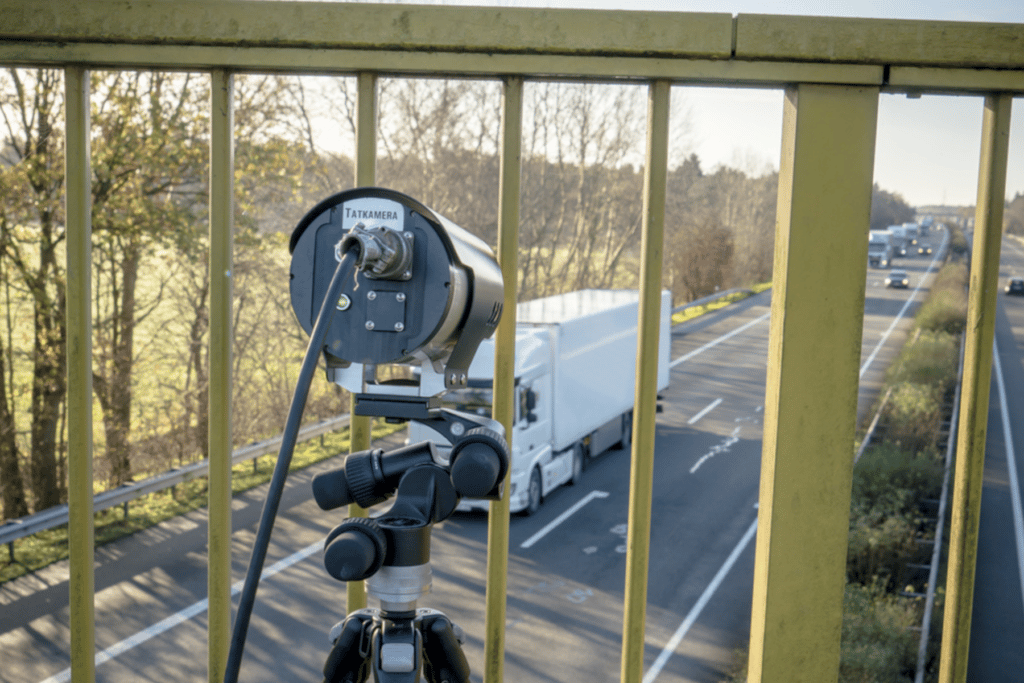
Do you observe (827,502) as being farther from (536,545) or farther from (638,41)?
(536,545)

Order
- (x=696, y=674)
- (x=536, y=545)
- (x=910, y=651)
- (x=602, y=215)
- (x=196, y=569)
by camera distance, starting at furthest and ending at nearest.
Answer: (x=602, y=215) → (x=536, y=545) → (x=196, y=569) → (x=696, y=674) → (x=910, y=651)

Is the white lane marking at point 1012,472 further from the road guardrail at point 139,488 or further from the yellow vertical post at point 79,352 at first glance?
the yellow vertical post at point 79,352

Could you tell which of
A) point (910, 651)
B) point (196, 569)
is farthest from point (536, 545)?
point (910, 651)

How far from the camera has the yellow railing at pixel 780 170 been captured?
3.99 ft

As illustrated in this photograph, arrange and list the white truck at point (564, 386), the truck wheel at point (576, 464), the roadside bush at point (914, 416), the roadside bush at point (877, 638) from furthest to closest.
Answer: the truck wheel at point (576, 464) → the roadside bush at point (914, 416) → the white truck at point (564, 386) → the roadside bush at point (877, 638)

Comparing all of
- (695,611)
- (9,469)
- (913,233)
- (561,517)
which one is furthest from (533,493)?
(913,233)

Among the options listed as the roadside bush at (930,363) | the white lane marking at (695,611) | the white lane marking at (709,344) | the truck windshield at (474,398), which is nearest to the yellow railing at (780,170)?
the white lane marking at (695,611)

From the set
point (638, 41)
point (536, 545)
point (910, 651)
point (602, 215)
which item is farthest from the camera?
point (602, 215)

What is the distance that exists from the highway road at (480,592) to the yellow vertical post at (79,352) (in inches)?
228

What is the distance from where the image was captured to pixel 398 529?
42.7 inches

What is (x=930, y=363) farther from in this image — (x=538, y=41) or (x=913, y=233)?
(x=538, y=41)

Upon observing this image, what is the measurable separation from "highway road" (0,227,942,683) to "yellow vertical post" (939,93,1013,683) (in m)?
5.20

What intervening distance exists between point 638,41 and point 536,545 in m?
11.7

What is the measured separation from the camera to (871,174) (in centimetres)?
124
